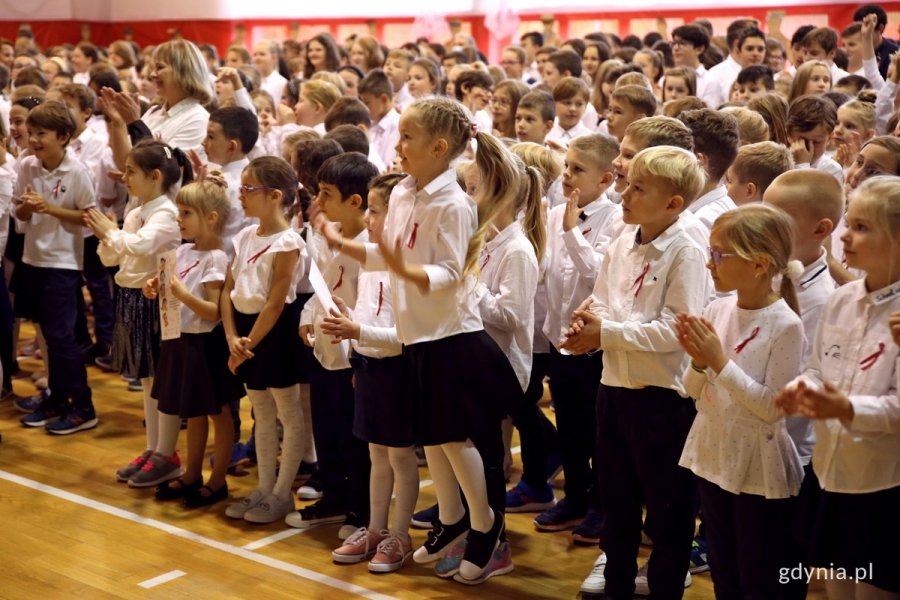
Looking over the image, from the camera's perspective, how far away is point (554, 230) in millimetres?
4570

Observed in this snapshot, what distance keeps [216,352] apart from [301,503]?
0.77 m

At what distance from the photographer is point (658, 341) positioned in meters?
3.36

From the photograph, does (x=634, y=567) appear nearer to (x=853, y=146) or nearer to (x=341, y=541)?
(x=341, y=541)

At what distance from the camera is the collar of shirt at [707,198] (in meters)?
3.97

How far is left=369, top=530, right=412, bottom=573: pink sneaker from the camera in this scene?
406 cm

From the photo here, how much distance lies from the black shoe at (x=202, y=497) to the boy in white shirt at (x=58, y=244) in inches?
51.8

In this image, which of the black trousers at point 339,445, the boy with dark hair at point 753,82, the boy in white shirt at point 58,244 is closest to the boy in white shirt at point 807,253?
the black trousers at point 339,445

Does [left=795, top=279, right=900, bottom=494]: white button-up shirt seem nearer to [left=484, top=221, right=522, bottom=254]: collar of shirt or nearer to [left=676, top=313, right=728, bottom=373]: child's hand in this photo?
[left=676, top=313, right=728, bottom=373]: child's hand

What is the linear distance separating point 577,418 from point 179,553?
167cm

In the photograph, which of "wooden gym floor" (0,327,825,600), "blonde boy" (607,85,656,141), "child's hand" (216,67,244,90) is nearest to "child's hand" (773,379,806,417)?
"wooden gym floor" (0,327,825,600)

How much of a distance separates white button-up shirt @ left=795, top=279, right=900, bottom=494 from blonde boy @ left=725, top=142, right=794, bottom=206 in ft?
3.58

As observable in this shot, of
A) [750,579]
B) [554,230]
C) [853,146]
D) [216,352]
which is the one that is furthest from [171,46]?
[750,579]

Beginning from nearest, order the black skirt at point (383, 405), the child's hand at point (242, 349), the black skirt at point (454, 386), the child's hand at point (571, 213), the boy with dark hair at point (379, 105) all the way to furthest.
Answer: the black skirt at point (454, 386) → the black skirt at point (383, 405) → the child's hand at point (571, 213) → the child's hand at point (242, 349) → the boy with dark hair at point (379, 105)

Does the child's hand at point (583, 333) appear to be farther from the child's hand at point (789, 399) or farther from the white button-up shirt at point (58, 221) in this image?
the white button-up shirt at point (58, 221)
